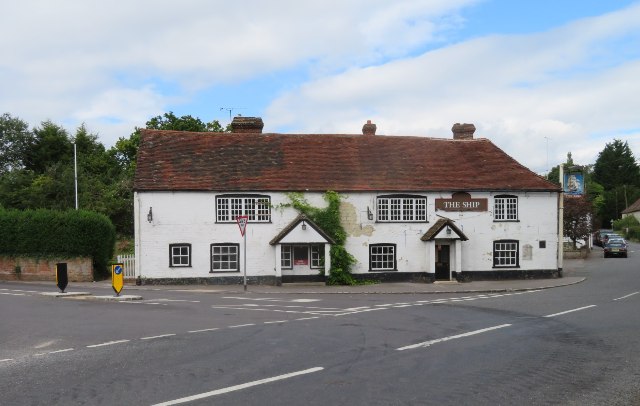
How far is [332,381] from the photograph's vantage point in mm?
8898

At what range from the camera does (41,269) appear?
3238cm

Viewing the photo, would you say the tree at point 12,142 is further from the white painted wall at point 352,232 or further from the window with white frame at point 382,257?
the window with white frame at point 382,257

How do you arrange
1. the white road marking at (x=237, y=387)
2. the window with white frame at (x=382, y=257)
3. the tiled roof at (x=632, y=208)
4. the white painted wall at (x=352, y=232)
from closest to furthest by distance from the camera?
the white road marking at (x=237, y=387), the white painted wall at (x=352, y=232), the window with white frame at (x=382, y=257), the tiled roof at (x=632, y=208)

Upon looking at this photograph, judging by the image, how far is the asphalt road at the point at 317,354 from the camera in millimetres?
8234

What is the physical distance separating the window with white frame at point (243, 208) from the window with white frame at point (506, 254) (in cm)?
1175

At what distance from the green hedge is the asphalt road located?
12.0 metres

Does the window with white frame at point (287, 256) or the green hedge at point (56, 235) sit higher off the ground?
the green hedge at point (56, 235)

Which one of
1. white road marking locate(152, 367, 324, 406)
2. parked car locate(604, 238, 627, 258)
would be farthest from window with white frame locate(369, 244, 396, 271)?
parked car locate(604, 238, 627, 258)

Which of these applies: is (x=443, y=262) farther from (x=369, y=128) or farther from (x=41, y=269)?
(x=41, y=269)

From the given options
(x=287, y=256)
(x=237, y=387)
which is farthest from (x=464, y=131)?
(x=237, y=387)

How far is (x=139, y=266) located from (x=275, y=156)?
8.67 meters

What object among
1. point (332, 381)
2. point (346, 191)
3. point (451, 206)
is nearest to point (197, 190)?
point (346, 191)

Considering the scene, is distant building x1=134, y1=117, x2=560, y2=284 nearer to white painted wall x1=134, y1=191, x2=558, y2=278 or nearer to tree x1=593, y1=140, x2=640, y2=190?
white painted wall x1=134, y1=191, x2=558, y2=278

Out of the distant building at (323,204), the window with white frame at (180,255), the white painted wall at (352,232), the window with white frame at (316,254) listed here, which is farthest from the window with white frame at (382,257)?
the window with white frame at (180,255)
